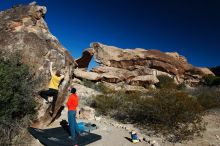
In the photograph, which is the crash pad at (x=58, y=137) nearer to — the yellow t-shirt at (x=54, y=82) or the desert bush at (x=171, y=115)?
the yellow t-shirt at (x=54, y=82)

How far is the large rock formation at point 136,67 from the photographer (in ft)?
107

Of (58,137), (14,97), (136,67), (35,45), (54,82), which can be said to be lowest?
(58,137)

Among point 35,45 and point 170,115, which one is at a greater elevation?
point 35,45

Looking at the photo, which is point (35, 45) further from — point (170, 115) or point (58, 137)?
point (170, 115)

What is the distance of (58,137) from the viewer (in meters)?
8.39

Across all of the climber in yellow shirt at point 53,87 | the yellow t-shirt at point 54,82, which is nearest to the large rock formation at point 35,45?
the climber in yellow shirt at point 53,87

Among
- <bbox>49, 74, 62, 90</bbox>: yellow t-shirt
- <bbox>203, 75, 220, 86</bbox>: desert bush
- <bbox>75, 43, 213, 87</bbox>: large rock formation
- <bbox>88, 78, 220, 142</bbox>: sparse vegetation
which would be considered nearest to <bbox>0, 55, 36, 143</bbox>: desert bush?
<bbox>49, 74, 62, 90</bbox>: yellow t-shirt

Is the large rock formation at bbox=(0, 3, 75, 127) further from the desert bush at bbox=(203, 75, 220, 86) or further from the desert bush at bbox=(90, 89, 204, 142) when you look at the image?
the desert bush at bbox=(203, 75, 220, 86)

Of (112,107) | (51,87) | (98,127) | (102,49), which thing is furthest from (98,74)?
(51,87)

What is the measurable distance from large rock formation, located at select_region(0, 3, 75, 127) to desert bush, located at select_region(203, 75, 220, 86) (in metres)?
29.6

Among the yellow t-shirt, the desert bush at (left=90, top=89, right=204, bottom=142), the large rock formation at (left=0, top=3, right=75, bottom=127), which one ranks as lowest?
the desert bush at (left=90, top=89, right=204, bottom=142)

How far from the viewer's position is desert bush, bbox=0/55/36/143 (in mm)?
7430

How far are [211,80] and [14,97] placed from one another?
3334 centimetres

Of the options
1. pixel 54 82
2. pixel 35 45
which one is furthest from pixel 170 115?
pixel 35 45
